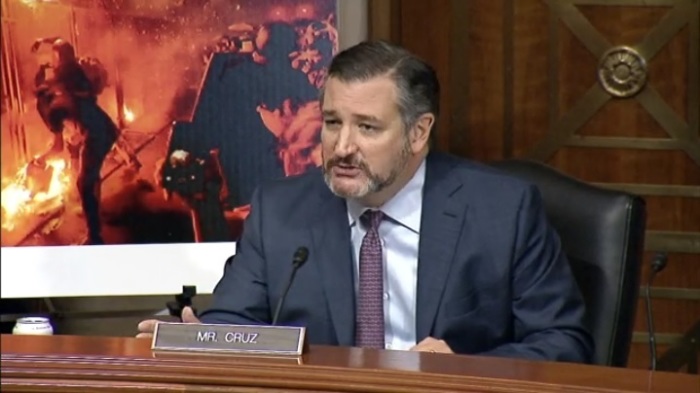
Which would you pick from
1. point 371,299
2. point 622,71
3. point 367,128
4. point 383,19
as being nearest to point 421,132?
point 367,128

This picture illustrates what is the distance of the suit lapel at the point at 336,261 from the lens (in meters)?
2.83

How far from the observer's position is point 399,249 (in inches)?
115

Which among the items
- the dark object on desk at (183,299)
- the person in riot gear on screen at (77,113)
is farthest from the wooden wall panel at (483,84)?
the person in riot gear on screen at (77,113)

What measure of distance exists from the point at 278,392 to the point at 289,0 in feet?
6.03

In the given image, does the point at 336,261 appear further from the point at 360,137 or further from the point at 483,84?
the point at 483,84

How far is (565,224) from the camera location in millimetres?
2930

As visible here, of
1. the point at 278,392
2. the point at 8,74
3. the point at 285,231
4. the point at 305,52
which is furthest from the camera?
the point at 305,52

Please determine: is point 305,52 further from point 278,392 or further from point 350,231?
point 278,392

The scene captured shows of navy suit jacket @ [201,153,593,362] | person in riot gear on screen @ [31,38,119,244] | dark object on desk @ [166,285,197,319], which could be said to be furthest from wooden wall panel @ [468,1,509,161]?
navy suit jacket @ [201,153,593,362]

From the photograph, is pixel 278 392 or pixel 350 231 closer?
pixel 278 392

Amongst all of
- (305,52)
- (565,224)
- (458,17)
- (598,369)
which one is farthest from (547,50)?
(598,369)

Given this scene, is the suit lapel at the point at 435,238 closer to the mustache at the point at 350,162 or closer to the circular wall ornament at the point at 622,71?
the mustache at the point at 350,162

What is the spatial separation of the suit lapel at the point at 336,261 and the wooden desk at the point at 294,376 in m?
0.77

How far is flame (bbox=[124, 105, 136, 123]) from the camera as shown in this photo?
354 centimetres
